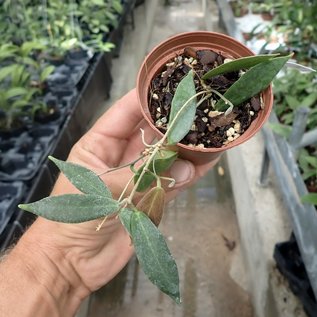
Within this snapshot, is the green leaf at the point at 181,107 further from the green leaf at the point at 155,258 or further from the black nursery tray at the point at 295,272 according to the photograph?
the black nursery tray at the point at 295,272

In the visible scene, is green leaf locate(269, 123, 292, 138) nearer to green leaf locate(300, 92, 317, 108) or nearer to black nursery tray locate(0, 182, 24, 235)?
green leaf locate(300, 92, 317, 108)

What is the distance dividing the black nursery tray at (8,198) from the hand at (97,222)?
0.44m

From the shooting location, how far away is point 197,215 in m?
→ 1.83

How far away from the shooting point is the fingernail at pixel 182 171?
772 mm

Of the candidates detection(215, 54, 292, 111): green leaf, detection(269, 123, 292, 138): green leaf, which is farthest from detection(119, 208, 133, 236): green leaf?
detection(269, 123, 292, 138): green leaf

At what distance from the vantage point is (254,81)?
62cm

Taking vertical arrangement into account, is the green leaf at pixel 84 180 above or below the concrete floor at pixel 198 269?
above

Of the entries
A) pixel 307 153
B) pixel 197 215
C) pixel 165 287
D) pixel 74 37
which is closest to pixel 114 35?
pixel 74 37

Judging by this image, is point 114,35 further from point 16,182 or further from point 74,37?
point 16,182

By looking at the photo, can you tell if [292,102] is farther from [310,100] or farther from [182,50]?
[182,50]

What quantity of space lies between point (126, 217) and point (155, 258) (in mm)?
64

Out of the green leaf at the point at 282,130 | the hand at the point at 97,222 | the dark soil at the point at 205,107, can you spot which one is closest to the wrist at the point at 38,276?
the hand at the point at 97,222

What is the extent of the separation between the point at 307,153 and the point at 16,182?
3.40 feet

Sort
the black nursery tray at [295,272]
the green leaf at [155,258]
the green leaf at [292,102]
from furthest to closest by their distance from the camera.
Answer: the green leaf at [292,102] < the black nursery tray at [295,272] < the green leaf at [155,258]
